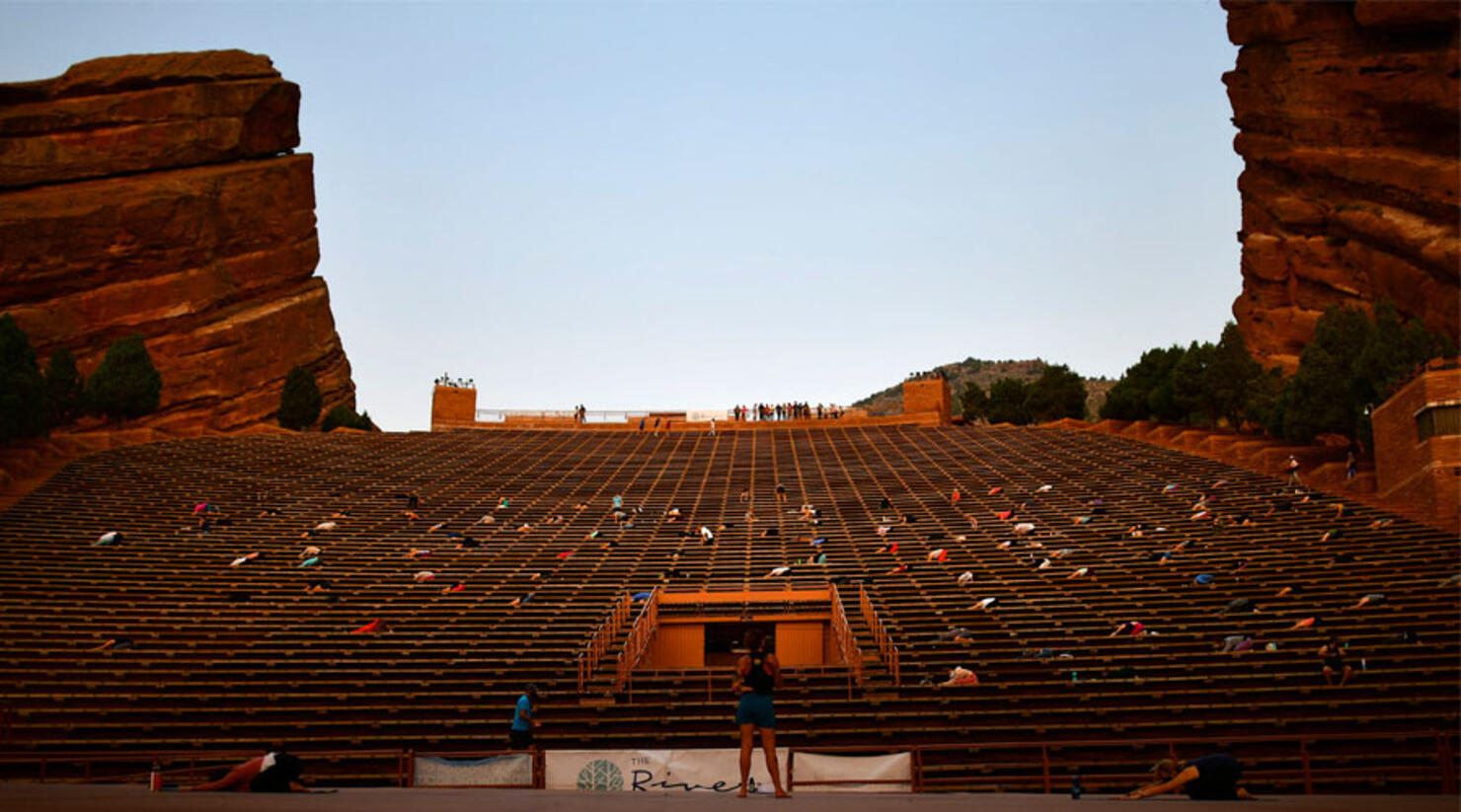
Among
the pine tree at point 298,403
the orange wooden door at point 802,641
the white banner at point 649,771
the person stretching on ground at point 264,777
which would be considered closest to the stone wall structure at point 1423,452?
the orange wooden door at point 802,641

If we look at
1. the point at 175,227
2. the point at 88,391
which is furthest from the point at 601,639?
the point at 175,227

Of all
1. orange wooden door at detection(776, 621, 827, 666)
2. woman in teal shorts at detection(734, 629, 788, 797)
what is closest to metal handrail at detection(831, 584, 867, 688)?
orange wooden door at detection(776, 621, 827, 666)

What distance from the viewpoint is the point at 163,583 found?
85.2 ft

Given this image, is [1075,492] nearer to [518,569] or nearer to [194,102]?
[518,569]

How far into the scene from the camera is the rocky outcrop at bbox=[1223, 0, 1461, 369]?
48.4 metres

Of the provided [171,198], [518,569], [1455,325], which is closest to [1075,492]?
[518,569]

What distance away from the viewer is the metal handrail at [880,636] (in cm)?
1898

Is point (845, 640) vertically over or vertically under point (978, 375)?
under

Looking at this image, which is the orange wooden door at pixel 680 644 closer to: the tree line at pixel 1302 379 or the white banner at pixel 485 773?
the white banner at pixel 485 773

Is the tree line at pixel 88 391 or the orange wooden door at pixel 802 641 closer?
the orange wooden door at pixel 802 641

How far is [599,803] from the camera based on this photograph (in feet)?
27.8

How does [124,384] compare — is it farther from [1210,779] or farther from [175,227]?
[1210,779]

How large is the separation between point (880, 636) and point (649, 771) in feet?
28.4

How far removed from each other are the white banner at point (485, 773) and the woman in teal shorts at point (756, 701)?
375cm
